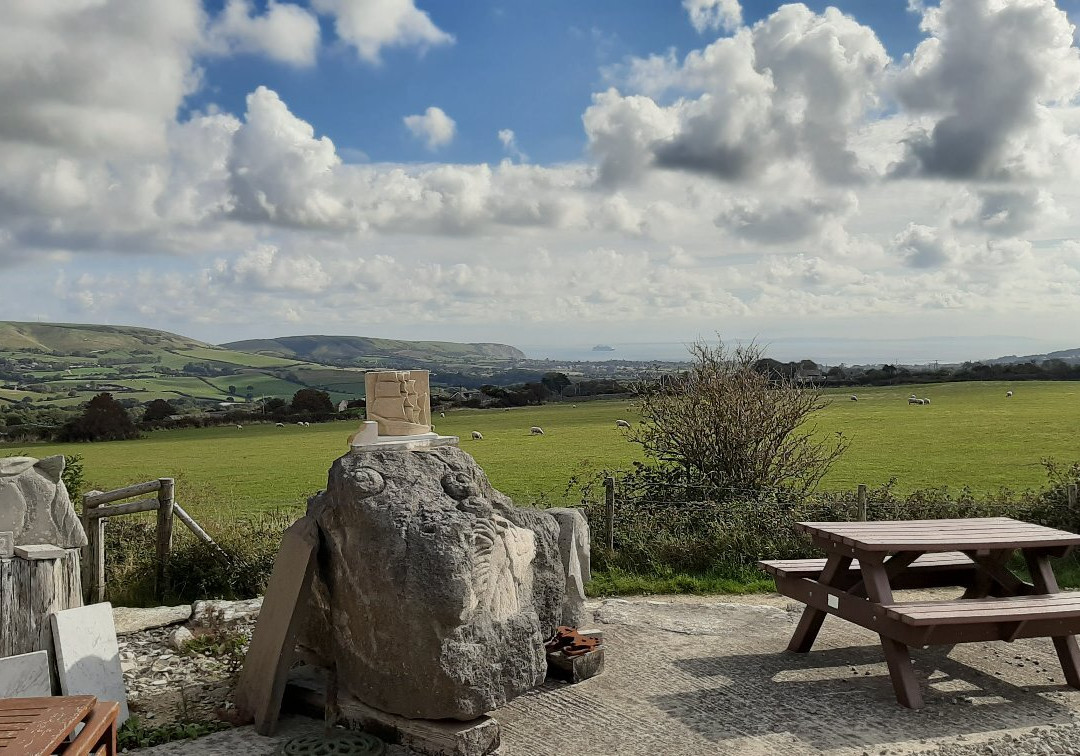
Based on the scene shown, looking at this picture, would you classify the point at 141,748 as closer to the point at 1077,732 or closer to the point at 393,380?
the point at 393,380

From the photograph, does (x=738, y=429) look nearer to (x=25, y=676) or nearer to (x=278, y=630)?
(x=278, y=630)

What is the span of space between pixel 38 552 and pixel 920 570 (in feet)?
24.5

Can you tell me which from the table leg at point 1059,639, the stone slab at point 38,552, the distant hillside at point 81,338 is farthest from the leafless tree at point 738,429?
the distant hillside at point 81,338

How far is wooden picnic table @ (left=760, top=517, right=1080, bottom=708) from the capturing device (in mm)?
6301

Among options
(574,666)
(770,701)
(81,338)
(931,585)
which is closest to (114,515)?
(574,666)

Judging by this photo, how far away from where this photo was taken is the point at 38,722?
13.6 feet

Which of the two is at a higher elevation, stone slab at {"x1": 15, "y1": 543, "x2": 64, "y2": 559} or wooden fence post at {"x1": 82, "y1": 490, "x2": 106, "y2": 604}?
stone slab at {"x1": 15, "y1": 543, "x2": 64, "y2": 559}

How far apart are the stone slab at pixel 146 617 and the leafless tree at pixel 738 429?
26.6ft

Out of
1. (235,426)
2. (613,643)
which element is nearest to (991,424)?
(613,643)

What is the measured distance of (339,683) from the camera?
6.03 meters

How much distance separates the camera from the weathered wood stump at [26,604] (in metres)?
5.99

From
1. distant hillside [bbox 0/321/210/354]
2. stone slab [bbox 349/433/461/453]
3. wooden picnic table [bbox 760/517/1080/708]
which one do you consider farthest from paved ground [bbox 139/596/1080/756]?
distant hillside [bbox 0/321/210/354]

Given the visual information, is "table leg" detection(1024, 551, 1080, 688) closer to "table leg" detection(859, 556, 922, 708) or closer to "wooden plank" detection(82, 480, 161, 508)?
"table leg" detection(859, 556, 922, 708)

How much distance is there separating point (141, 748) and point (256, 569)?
428 cm
